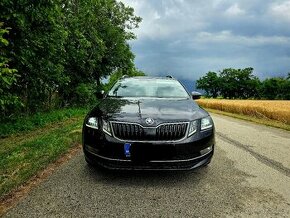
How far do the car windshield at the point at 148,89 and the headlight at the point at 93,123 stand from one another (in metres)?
1.48

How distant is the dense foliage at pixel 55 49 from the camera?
870 cm

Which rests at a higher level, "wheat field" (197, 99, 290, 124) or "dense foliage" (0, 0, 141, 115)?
"dense foliage" (0, 0, 141, 115)

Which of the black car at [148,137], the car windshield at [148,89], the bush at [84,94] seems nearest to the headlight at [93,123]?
the black car at [148,137]

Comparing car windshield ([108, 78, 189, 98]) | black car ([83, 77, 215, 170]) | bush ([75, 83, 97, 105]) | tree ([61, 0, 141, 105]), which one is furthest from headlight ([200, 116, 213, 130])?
bush ([75, 83, 97, 105])

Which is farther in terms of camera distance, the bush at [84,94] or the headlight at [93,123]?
the bush at [84,94]

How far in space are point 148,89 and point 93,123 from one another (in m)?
1.95

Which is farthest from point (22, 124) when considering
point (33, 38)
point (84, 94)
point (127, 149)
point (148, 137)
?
point (84, 94)

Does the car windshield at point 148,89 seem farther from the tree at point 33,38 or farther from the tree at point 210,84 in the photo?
the tree at point 210,84

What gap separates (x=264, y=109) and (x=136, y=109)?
1717 centimetres

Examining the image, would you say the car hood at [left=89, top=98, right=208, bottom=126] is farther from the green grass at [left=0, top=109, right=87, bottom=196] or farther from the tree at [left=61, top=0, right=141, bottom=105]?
the tree at [left=61, top=0, right=141, bottom=105]

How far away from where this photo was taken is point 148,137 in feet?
16.1

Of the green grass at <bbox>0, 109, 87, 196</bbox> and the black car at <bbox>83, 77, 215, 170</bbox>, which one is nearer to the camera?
the black car at <bbox>83, 77, 215, 170</bbox>

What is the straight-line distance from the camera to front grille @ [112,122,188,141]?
491cm

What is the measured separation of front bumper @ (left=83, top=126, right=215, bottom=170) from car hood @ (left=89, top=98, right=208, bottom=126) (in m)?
0.33
